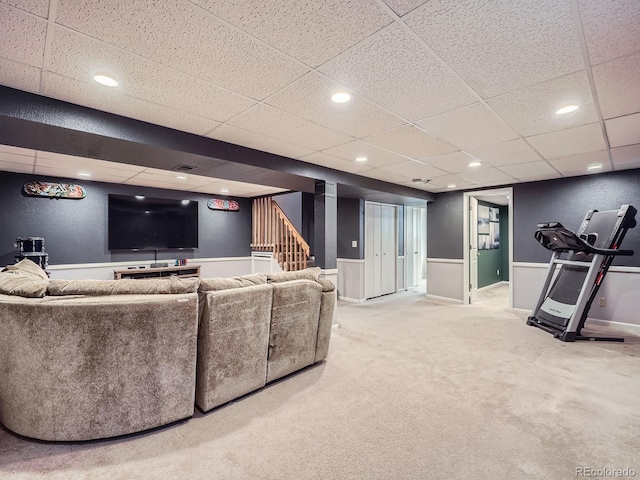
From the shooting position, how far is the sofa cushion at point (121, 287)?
1913 millimetres

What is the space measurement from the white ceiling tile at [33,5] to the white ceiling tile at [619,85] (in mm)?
2841

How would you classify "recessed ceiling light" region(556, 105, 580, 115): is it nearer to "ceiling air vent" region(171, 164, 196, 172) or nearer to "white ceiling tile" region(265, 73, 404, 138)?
"white ceiling tile" region(265, 73, 404, 138)

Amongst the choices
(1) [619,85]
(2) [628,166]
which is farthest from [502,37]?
(2) [628,166]

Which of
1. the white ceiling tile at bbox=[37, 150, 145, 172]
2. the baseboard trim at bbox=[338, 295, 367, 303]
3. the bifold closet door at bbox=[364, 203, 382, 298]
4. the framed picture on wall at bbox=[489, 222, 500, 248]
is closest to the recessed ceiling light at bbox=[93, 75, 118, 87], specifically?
the white ceiling tile at bbox=[37, 150, 145, 172]

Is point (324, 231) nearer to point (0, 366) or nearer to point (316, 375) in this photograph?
point (316, 375)

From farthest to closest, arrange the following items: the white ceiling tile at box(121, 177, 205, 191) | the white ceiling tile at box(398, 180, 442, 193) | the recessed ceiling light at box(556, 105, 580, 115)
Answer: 1. the white ceiling tile at box(121, 177, 205, 191)
2. the white ceiling tile at box(398, 180, 442, 193)
3. the recessed ceiling light at box(556, 105, 580, 115)

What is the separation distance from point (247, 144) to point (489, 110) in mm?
2262

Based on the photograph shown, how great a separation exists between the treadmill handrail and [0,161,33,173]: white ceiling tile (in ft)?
23.6

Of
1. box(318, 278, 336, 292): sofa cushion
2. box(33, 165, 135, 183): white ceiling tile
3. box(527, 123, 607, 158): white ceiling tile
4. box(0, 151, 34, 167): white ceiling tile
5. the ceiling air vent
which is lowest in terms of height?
box(318, 278, 336, 292): sofa cushion

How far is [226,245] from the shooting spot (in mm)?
7418

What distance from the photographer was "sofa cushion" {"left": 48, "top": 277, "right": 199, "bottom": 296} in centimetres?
191

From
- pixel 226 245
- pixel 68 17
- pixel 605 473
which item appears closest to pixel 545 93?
pixel 605 473

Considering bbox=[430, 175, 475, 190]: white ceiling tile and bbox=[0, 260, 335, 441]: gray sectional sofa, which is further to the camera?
bbox=[430, 175, 475, 190]: white ceiling tile

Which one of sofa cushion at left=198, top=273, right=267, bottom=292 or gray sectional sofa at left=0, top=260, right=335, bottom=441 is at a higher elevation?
sofa cushion at left=198, top=273, right=267, bottom=292
